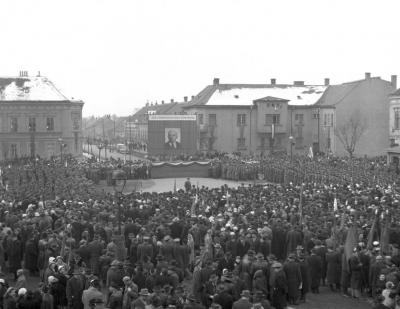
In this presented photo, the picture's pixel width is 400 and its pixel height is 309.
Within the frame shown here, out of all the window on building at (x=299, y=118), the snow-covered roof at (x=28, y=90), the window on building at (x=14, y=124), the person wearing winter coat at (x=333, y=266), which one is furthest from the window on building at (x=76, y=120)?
the person wearing winter coat at (x=333, y=266)

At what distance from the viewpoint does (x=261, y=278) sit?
50.0 ft

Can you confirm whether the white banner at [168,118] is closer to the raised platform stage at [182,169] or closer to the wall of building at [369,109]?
the raised platform stage at [182,169]

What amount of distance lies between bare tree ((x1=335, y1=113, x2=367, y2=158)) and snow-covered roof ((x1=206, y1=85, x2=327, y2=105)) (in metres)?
6.56

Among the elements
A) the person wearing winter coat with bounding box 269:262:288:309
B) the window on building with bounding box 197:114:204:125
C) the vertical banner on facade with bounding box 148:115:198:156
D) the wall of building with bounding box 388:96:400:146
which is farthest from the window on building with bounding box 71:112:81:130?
the person wearing winter coat with bounding box 269:262:288:309

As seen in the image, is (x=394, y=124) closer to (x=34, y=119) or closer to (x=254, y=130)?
(x=254, y=130)

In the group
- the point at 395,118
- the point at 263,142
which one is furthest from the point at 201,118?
the point at 395,118

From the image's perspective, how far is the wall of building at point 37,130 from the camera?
6731 cm

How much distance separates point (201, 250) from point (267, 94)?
182 ft

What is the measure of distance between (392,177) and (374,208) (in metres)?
12.5

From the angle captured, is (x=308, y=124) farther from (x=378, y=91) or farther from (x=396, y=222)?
(x=396, y=222)

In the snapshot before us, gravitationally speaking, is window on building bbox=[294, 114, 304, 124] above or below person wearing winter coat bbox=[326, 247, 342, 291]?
above

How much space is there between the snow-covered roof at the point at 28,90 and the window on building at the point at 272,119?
2089 cm

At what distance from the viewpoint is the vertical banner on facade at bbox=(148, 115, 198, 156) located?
63562 millimetres

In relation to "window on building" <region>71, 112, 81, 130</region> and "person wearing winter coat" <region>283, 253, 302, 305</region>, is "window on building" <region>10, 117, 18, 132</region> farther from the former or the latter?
"person wearing winter coat" <region>283, 253, 302, 305</region>
